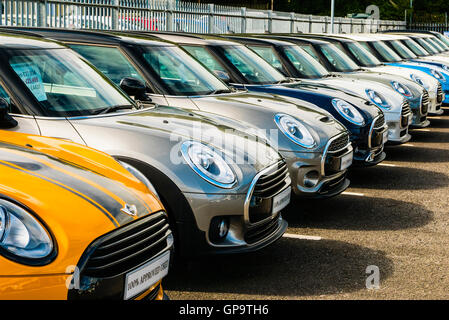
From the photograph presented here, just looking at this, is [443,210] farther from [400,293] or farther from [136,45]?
[136,45]

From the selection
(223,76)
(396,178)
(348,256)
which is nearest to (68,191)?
(348,256)

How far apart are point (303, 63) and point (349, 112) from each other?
2.36 m

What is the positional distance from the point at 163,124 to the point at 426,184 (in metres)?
4.89

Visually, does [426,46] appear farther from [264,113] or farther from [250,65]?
[264,113]

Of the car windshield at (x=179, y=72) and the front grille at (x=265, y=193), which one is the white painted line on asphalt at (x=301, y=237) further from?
the car windshield at (x=179, y=72)

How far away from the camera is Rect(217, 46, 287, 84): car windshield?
834 cm

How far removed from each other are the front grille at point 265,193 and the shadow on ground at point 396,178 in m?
3.66

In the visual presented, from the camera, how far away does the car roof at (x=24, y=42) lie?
5011 millimetres

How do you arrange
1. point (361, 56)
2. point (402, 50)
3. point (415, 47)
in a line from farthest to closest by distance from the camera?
point (415, 47), point (402, 50), point (361, 56)

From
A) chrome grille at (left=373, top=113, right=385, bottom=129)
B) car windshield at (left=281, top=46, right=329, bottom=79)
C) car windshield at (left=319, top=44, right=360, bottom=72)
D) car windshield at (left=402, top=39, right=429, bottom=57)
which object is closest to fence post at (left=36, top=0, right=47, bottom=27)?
car windshield at (left=281, top=46, right=329, bottom=79)

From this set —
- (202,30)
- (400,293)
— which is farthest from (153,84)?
(202,30)

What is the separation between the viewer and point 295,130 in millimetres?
6465

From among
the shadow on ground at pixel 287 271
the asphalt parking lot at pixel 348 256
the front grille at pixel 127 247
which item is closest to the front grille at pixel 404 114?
the asphalt parking lot at pixel 348 256
